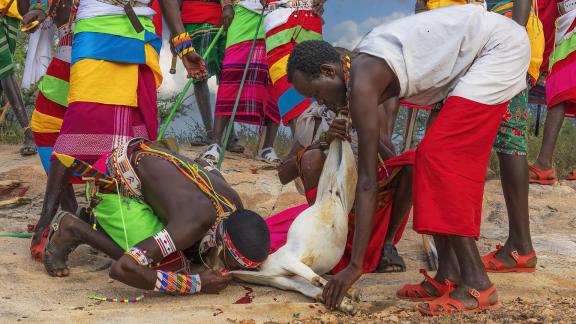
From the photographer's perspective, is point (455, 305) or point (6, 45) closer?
point (455, 305)

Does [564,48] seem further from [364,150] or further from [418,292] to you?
[364,150]

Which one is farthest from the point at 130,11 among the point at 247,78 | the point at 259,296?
the point at 247,78

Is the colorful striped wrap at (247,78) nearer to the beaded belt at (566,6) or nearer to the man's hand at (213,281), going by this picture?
the beaded belt at (566,6)

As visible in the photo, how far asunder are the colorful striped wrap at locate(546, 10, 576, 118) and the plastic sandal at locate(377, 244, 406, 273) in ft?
6.79

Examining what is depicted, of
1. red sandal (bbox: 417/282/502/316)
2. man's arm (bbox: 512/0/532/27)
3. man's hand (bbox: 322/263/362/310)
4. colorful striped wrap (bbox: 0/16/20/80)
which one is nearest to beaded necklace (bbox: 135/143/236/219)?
man's hand (bbox: 322/263/362/310)

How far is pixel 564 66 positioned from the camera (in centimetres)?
488

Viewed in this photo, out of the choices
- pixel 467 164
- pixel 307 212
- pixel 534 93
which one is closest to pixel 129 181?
pixel 307 212

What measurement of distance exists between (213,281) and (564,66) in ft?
9.93

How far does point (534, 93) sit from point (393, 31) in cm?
372

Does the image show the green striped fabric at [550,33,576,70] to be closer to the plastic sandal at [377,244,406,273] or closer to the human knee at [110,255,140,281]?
the plastic sandal at [377,244,406,273]

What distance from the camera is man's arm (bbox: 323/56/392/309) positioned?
8.87ft

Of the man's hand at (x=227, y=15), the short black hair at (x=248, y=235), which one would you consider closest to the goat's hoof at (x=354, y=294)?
the short black hair at (x=248, y=235)

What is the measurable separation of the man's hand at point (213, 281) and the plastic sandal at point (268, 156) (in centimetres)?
285

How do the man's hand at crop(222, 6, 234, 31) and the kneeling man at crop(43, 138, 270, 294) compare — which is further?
the man's hand at crop(222, 6, 234, 31)
